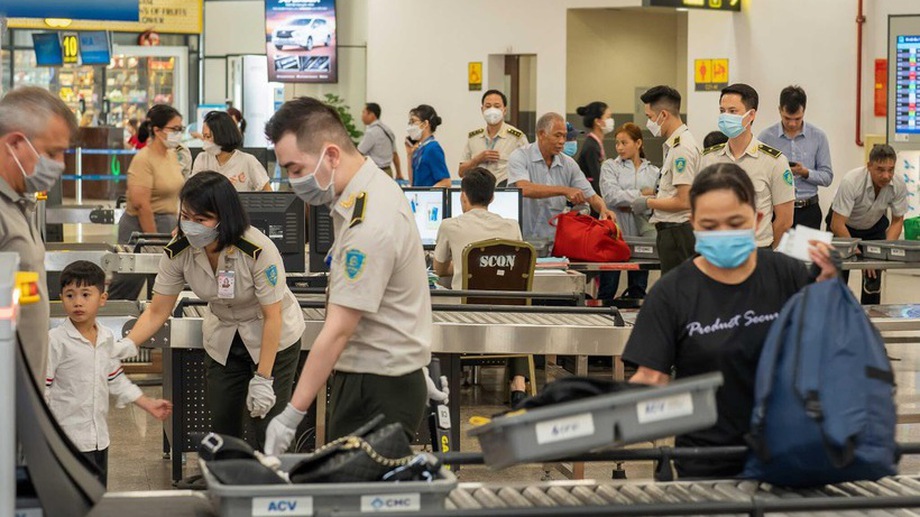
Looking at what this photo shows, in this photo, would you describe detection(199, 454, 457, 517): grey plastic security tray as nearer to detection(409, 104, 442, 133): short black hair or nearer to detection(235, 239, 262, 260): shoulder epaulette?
detection(235, 239, 262, 260): shoulder epaulette

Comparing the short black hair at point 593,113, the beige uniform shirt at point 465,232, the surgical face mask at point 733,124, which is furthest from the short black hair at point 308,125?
the short black hair at point 593,113

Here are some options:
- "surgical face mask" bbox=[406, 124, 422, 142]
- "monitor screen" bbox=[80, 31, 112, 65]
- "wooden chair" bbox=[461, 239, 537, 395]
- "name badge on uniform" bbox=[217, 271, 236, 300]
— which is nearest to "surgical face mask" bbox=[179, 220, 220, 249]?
"name badge on uniform" bbox=[217, 271, 236, 300]

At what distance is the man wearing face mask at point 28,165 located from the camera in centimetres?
361

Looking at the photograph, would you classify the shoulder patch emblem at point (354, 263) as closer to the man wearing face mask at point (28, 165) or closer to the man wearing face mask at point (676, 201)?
the man wearing face mask at point (28, 165)

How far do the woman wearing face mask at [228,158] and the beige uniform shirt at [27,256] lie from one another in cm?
559

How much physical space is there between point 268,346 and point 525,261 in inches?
97.4

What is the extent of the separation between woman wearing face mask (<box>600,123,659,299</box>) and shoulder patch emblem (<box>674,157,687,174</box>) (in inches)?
92.3

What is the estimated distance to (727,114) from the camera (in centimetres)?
744

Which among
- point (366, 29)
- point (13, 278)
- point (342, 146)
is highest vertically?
point (366, 29)

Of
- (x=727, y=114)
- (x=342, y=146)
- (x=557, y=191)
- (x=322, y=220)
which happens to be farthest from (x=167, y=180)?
(x=342, y=146)

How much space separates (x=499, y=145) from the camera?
11289 mm

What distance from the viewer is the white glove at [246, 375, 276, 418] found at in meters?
5.24

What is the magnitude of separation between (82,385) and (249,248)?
783mm

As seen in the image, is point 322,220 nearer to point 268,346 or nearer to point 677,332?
point 268,346
